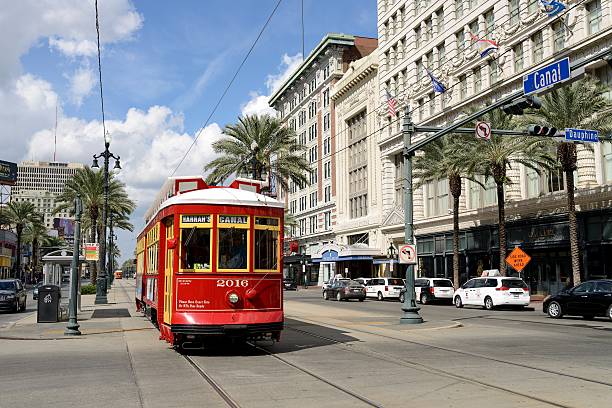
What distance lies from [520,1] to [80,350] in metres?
37.4

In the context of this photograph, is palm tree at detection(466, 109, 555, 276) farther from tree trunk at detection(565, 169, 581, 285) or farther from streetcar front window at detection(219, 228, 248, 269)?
streetcar front window at detection(219, 228, 248, 269)

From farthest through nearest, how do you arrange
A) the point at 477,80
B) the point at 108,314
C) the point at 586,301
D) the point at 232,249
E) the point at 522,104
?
1. the point at 477,80
2. the point at 108,314
3. the point at 586,301
4. the point at 522,104
5. the point at 232,249

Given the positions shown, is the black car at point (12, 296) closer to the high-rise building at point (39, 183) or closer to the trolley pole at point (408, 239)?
the trolley pole at point (408, 239)

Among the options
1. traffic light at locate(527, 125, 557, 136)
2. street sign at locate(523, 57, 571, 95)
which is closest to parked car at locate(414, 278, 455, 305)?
traffic light at locate(527, 125, 557, 136)

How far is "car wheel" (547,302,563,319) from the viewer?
2513cm

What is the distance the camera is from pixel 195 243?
504 inches

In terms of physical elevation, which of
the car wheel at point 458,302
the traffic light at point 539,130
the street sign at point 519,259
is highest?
the traffic light at point 539,130

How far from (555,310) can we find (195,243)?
17.6 m

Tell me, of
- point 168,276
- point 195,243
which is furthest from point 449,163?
point 195,243

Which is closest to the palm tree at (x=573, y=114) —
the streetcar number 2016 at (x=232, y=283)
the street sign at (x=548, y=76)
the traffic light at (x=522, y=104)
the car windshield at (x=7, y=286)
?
the traffic light at (x=522, y=104)

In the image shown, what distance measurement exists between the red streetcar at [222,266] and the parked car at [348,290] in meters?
28.6

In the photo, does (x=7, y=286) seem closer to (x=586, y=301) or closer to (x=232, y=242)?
(x=232, y=242)

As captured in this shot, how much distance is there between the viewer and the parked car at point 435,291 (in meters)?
38.8

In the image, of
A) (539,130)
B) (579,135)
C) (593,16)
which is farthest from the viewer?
(593,16)
